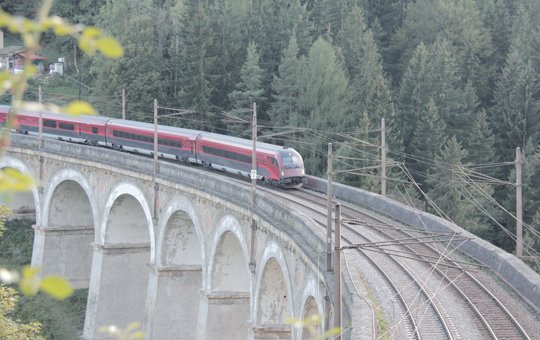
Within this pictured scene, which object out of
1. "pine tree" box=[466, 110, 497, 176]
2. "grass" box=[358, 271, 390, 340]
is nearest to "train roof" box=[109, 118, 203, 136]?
"grass" box=[358, 271, 390, 340]

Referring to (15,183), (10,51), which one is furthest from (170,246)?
(10,51)

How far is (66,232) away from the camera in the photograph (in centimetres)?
4216

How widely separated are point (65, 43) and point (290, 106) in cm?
4174

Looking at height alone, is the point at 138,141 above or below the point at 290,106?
below

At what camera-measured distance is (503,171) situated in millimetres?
52125

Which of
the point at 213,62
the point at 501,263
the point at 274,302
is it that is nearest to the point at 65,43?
the point at 213,62

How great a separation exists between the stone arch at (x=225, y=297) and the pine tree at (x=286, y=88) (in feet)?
94.9

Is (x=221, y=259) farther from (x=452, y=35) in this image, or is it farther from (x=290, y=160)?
(x=452, y=35)

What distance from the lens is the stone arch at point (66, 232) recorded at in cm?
4184

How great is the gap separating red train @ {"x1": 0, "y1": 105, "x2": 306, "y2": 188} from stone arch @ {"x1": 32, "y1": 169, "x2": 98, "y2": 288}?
176 inches

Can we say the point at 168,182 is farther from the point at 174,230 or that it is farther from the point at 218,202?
the point at 218,202

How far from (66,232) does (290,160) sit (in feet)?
60.8

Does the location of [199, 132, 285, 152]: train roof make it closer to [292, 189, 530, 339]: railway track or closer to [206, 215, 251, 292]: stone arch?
[206, 215, 251, 292]: stone arch

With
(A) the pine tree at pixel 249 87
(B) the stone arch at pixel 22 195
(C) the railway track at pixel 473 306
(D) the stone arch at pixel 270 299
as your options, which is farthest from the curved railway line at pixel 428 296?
(A) the pine tree at pixel 249 87
